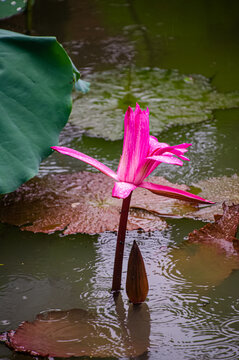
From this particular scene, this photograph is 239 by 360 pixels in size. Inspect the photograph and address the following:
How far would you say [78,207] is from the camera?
4.68ft

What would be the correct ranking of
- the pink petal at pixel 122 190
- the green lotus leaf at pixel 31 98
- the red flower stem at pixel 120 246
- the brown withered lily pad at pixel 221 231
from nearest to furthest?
the pink petal at pixel 122 190 < the red flower stem at pixel 120 246 < the green lotus leaf at pixel 31 98 < the brown withered lily pad at pixel 221 231

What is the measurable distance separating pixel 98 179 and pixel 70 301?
1.83 ft

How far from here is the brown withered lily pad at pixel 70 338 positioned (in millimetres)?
944

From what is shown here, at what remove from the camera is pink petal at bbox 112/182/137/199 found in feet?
2.96

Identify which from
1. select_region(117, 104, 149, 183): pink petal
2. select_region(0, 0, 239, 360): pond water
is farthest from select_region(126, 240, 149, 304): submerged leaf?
select_region(117, 104, 149, 183): pink petal

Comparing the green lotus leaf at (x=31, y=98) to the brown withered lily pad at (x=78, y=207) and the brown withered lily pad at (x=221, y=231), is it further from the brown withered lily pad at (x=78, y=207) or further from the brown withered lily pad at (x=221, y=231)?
the brown withered lily pad at (x=221, y=231)

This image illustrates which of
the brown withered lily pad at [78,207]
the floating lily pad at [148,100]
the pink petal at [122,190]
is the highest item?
A: the pink petal at [122,190]

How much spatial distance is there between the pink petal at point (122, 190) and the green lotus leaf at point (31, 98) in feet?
0.89

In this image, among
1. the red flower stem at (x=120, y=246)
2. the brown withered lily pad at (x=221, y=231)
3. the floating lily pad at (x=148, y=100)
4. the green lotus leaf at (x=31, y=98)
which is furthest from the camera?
the floating lily pad at (x=148, y=100)

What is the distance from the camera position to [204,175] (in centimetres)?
165

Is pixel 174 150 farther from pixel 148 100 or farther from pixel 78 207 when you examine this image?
pixel 148 100

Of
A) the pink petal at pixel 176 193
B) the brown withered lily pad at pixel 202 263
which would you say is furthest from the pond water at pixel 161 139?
the pink petal at pixel 176 193

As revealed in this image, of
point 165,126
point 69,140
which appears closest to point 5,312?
point 69,140

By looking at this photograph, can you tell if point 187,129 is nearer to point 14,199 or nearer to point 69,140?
point 69,140
